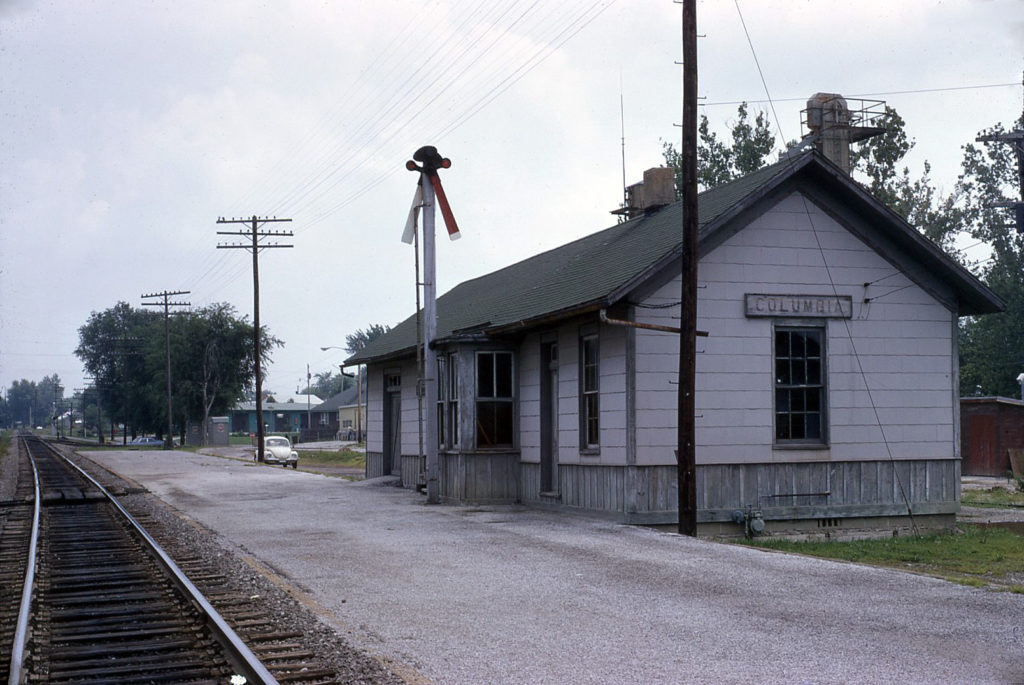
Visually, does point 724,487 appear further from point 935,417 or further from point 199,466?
point 199,466

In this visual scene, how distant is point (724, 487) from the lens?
53.4ft

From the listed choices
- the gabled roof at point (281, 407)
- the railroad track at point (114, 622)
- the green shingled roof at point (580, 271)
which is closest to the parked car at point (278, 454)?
the green shingled roof at point (580, 271)

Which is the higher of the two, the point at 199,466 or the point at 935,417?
the point at 935,417

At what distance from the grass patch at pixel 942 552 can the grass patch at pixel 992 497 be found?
469 cm

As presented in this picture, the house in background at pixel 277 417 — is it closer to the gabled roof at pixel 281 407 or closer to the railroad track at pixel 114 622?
the gabled roof at pixel 281 407

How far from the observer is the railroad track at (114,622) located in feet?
22.3

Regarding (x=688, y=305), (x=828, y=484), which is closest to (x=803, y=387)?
(x=828, y=484)

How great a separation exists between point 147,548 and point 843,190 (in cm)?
1175

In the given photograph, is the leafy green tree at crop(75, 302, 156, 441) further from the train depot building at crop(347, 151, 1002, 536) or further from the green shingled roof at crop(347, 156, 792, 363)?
the train depot building at crop(347, 151, 1002, 536)

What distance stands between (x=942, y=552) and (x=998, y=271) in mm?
42089

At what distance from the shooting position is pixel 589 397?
663 inches

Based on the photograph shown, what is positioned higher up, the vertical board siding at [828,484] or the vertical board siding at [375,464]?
the vertical board siding at [828,484]

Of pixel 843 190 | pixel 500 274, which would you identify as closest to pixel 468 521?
pixel 843 190

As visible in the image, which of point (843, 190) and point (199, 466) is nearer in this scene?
point (843, 190)
